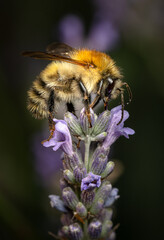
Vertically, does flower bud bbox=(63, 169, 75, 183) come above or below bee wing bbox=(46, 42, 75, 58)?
below

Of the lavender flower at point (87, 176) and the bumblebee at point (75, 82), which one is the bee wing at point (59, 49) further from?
the lavender flower at point (87, 176)

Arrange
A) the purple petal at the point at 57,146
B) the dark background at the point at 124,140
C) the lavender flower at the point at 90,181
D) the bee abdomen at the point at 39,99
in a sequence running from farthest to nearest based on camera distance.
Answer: the dark background at the point at 124,140 → the bee abdomen at the point at 39,99 → the purple petal at the point at 57,146 → the lavender flower at the point at 90,181

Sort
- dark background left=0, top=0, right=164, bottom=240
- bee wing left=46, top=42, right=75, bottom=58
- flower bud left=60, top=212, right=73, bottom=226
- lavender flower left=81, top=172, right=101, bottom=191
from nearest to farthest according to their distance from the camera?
1. lavender flower left=81, top=172, right=101, bottom=191
2. flower bud left=60, top=212, right=73, bottom=226
3. bee wing left=46, top=42, right=75, bottom=58
4. dark background left=0, top=0, right=164, bottom=240

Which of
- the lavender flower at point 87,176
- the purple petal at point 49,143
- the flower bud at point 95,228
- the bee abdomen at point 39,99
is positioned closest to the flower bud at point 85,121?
the lavender flower at point 87,176

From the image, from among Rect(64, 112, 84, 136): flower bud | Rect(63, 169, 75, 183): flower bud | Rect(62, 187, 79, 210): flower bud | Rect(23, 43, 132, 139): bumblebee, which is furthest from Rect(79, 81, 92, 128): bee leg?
Rect(62, 187, 79, 210): flower bud

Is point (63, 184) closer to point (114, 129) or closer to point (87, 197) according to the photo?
point (87, 197)

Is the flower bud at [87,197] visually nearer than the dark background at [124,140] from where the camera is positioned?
Yes

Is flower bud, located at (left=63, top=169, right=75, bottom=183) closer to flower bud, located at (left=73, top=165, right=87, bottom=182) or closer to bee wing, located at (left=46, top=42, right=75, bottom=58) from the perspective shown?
flower bud, located at (left=73, top=165, right=87, bottom=182)
